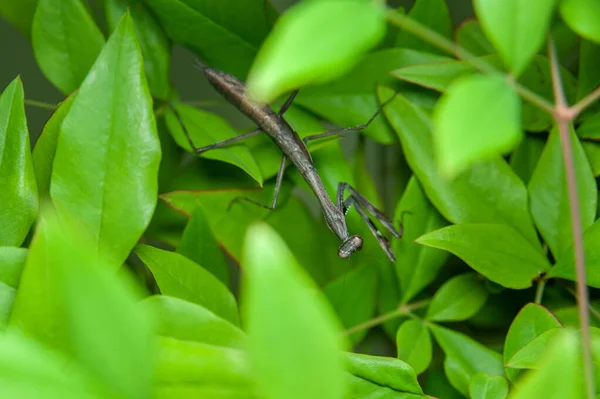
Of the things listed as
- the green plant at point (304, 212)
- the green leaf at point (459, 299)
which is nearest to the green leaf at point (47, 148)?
the green plant at point (304, 212)

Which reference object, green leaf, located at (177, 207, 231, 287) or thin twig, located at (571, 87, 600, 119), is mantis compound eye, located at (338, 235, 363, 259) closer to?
green leaf, located at (177, 207, 231, 287)

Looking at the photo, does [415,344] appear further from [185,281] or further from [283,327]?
[283,327]

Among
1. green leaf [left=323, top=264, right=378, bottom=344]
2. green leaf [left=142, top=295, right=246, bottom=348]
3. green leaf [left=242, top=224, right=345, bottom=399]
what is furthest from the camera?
green leaf [left=323, top=264, right=378, bottom=344]

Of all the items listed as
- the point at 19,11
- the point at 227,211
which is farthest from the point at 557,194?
the point at 19,11

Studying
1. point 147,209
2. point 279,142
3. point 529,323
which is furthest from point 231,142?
point 529,323

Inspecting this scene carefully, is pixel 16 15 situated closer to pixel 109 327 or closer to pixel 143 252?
pixel 143 252

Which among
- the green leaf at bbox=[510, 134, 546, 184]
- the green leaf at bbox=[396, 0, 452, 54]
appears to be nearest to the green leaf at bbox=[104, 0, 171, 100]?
the green leaf at bbox=[396, 0, 452, 54]
